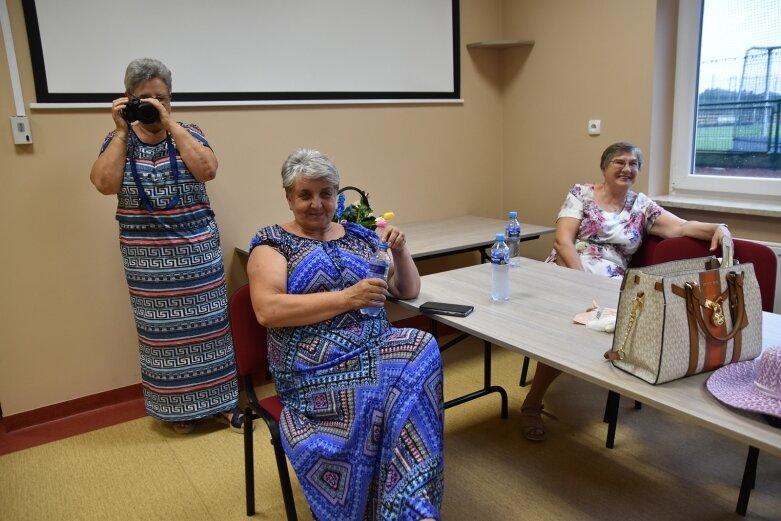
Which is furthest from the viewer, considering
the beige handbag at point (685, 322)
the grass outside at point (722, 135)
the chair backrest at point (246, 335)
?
the grass outside at point (722, 135)

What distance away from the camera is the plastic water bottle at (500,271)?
6.50ft

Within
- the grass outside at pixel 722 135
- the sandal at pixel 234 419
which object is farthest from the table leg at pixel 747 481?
the sandal at pixel 234 419

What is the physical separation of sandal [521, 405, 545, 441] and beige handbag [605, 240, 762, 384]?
3.93ft

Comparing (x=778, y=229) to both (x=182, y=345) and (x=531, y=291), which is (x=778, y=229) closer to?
(x=531, y=291)

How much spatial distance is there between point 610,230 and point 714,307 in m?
1.53

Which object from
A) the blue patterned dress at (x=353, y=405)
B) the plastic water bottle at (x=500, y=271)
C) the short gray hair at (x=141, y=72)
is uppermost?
the short gray hair at (x=141, y=72)

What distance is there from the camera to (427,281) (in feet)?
7.44

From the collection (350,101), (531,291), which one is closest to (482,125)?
(350,101)

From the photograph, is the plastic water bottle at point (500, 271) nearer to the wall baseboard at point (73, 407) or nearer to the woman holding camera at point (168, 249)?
the woman holding camera at point (168, 249)

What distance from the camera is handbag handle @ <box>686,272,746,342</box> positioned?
1287 millimetres

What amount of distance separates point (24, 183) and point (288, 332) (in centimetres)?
164

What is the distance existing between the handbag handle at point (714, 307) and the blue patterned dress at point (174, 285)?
6.30 feet

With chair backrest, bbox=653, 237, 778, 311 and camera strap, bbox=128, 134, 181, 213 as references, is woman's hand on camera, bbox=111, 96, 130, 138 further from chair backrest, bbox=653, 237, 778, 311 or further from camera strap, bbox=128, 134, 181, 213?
chair backrest, bbox=653, 237, 778, 311

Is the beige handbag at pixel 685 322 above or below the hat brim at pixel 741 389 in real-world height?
above
